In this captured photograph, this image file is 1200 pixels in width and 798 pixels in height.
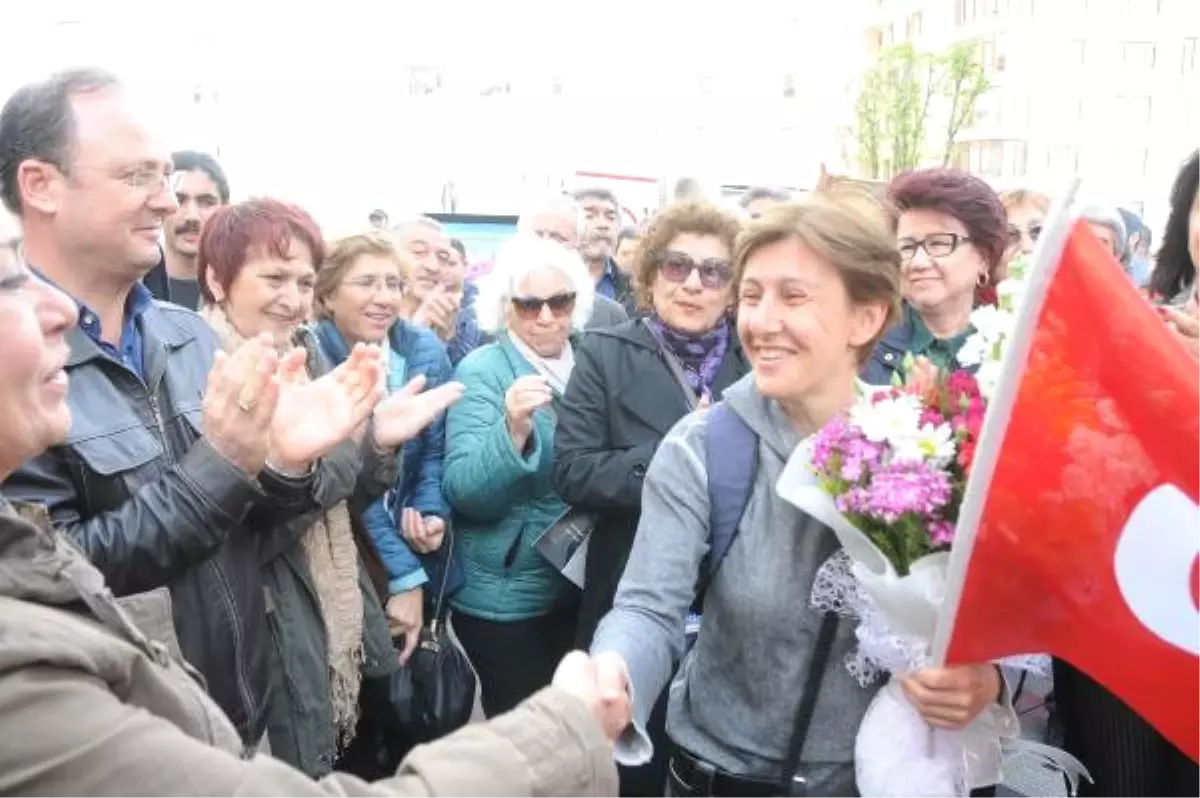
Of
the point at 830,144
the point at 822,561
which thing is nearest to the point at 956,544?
the point at 822,561

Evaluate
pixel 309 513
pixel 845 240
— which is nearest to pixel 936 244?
pixel 845 240

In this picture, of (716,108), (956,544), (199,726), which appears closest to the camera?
(199,726)

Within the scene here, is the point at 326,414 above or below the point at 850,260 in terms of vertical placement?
below

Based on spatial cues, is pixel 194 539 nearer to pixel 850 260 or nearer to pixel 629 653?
pixel 629 653

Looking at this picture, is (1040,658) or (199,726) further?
(1040,658)

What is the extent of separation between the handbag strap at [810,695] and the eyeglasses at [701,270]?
5.41 ft

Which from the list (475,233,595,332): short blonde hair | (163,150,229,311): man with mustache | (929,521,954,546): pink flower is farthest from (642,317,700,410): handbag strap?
(163,150,229,311): man with mustache

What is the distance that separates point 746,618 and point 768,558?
133 millimetres

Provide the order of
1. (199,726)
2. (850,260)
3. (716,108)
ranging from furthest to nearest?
(716,108) < (850,260) < (199,726)

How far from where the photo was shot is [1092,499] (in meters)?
1.52

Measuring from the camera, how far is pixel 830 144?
48.5 metres

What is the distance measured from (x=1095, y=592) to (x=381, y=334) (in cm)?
307

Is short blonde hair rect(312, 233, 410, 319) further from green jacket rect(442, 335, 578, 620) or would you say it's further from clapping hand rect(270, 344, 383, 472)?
clapping hand rect(270, 344, 383, 472)

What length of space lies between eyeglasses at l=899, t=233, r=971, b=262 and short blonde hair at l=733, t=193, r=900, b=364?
128cm
